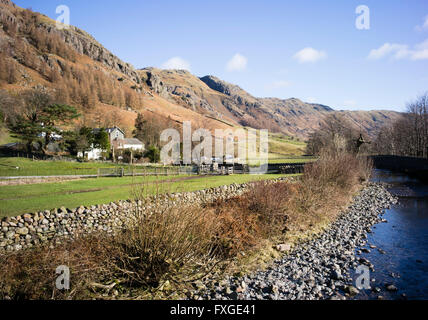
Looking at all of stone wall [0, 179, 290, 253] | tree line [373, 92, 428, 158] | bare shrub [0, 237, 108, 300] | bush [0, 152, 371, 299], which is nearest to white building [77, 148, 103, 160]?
stone wall [0, 179, 290, 253]

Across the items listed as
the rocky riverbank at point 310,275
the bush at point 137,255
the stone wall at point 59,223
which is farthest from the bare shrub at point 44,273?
the rocky riverbank at point 310,275

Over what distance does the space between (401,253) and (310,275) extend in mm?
6207

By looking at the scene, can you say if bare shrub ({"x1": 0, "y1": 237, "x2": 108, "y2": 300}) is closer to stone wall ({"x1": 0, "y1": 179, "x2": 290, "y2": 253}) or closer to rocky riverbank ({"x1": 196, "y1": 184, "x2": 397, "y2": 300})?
stone wall ({"x1": 0, "y1": 179, "x2": 290, "y2": 253})

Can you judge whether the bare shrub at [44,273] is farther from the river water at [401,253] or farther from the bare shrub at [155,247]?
the river water at [401,253]

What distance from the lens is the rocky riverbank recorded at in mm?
8172

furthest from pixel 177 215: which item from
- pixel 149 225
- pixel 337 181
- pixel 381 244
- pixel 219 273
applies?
pixel 337 181

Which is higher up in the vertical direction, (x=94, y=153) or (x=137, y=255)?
(x=94, y=153)

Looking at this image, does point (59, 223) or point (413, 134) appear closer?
point (59, 223)

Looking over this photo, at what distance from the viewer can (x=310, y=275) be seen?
953 cm

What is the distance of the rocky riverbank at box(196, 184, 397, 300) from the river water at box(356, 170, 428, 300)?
626mm

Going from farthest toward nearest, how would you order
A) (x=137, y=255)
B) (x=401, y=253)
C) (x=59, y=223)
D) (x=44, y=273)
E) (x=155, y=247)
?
(x=401, y=253) < (x=59, y=223) < (x=137, y=255) < (x=155, y=247) < (x=44, y=273)

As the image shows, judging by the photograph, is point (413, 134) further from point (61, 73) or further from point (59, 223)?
point (61, 73)

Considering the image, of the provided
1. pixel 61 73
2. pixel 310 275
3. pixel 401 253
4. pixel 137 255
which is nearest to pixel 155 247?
pixel 137 255
